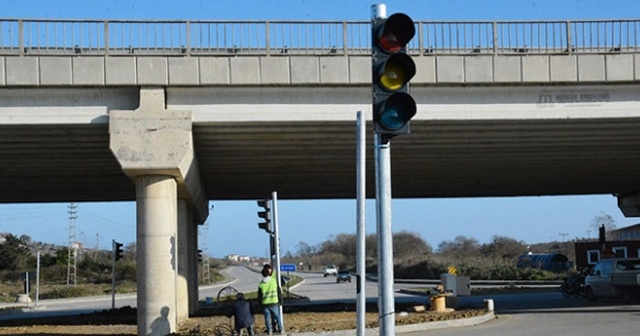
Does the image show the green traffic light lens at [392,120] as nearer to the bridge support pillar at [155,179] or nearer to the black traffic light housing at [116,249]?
the bridge support pillar at [155,179]

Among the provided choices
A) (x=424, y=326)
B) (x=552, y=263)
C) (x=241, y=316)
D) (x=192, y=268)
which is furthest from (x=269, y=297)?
(x=552, y=263)

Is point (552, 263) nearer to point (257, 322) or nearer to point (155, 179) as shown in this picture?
point (257, 322)

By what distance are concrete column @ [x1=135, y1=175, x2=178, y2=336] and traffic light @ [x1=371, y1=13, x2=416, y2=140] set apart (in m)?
15.0

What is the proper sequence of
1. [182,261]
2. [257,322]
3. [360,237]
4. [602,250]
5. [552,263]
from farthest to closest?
1. [552,263]
2. [602,250]
3. [182,261]
4. [257,322]
5. [360,237]

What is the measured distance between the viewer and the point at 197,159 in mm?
27328

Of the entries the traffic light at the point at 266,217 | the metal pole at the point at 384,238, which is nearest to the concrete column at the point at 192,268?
the traffic light at the point at 266,217

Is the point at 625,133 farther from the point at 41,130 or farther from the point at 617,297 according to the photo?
the point at 41,130

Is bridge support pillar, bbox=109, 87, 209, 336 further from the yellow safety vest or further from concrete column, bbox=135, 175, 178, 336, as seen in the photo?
the yellow safety vest

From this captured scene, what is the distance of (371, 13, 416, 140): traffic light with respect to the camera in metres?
9.09

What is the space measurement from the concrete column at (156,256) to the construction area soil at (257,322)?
75 cm

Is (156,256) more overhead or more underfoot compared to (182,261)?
more overhead

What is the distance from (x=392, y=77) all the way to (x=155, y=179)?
15.3 m

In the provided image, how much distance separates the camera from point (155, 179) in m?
23.6

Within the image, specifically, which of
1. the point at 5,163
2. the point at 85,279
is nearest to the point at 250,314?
the point at 5,163
